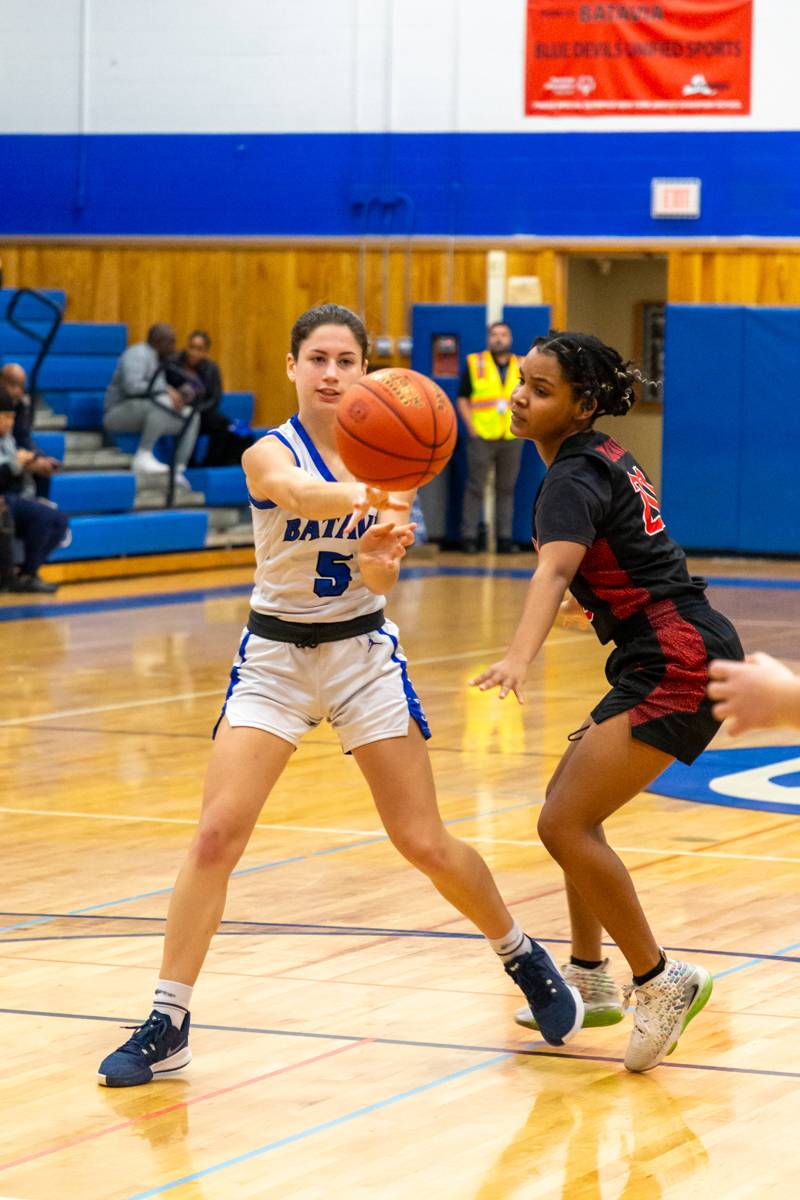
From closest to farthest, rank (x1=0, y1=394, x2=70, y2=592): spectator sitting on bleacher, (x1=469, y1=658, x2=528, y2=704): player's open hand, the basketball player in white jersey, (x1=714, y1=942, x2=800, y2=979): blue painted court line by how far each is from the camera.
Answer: (x1=469, y1=658, x2=528, y2=704): player's open hand → the basketball player in white jersey → (x1=714, y1=942, x2=800, y2=979): blue painted court line → (x1=0, y1=394, x2=70, y2=592): spectator sitting on bleacher

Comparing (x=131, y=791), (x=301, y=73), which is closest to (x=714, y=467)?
(x=301, y=73)

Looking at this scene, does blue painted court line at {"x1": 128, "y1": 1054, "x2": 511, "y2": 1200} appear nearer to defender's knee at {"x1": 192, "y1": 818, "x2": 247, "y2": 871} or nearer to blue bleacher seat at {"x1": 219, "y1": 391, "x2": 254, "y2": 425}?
defender's knee at {"x1": 192, "y1": 818, "x2": 247, "y2": 871}

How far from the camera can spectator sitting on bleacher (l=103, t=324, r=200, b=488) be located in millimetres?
18203

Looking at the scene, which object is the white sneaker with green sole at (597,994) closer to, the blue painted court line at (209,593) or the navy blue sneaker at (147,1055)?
the navy blue sneaker at (147,1055)

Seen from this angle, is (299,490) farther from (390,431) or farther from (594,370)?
(594,370)

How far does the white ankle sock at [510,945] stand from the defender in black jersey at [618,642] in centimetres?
19

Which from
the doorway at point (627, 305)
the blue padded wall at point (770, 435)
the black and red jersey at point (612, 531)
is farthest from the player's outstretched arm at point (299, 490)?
the doorway at point (627, 305)

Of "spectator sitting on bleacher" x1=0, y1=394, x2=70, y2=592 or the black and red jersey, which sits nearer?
the black and red jersey

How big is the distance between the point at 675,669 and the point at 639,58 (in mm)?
15547

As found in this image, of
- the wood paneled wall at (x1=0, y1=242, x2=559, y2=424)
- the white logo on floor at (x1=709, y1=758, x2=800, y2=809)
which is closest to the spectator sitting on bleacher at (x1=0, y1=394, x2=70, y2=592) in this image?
the wood paneled wall at (x1=0, y1=242, x2=559, y2=424)

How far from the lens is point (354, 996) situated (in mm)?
5461

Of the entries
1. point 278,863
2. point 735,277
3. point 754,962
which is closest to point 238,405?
point 735,277

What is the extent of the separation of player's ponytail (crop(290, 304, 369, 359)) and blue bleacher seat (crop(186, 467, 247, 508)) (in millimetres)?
13683

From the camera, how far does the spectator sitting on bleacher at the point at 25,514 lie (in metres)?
15.3
